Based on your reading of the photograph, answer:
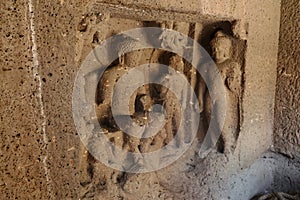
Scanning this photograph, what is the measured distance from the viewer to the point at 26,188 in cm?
87

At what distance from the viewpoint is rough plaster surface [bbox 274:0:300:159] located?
1.57 meters

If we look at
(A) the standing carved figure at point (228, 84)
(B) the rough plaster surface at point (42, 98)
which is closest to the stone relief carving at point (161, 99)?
(A) the standing carved figure at point (228, 84)

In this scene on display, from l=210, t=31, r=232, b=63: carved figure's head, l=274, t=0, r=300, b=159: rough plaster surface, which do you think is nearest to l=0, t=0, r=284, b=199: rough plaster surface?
l=210, t=31, r=232, b=63: carved figure's head

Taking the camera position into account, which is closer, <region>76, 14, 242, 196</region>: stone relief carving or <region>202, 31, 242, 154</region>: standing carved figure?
<region>76, 14, 242, 196</region>: stone relief carving

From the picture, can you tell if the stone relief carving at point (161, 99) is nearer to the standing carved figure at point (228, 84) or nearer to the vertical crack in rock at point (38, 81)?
the standing carved figure at point (228, 84)

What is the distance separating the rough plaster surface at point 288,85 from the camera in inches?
61.6

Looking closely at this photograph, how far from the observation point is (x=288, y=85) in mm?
1604

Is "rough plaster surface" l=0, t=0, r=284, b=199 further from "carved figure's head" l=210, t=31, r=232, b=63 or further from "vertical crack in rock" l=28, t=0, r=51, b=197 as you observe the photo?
"carved figure's head" l=210, t=31, r=232, b=63

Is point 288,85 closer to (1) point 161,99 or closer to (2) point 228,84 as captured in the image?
(2) point 228,84

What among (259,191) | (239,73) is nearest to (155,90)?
(239,73)

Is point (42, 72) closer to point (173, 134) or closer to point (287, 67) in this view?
point (173, 134)

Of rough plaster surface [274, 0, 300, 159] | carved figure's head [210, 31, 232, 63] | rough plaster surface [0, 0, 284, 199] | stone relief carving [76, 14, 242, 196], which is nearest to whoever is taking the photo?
rough plaster surface [0, 0, 284, 199]

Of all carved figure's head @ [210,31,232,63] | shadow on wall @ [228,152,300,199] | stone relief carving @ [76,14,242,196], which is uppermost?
carved figure's head @ [210,31,232,63]

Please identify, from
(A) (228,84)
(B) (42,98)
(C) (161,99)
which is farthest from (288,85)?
(B) (42,98)
